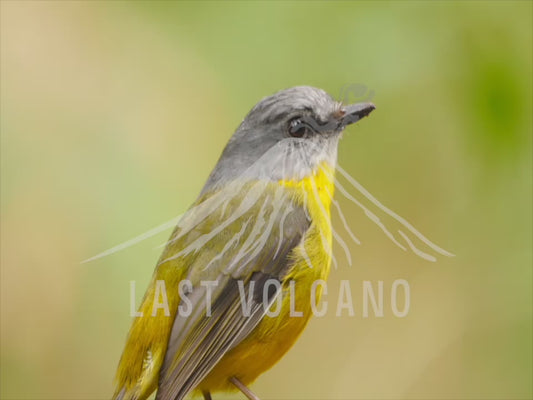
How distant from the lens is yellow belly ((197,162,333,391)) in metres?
4.88

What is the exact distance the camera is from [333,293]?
740cm

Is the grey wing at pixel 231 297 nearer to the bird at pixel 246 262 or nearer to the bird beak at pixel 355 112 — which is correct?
the bird at pixel 246 262

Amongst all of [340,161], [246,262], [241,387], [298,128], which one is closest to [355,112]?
[298,128]

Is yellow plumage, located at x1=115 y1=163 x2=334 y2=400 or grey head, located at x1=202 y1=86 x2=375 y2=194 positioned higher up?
grey head, located at x1=202 y1=86 x2=375 y2=194

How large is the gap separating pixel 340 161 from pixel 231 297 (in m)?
2.65

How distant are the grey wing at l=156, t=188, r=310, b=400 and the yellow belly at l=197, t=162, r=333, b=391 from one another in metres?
0.05

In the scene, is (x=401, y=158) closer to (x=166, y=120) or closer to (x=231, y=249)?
(x=166, y=120)

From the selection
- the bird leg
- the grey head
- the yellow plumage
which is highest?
the grey head

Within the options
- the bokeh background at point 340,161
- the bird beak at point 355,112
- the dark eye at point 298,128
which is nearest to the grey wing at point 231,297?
the dark eye at point 298,128

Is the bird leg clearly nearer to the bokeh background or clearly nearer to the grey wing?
the grey wing

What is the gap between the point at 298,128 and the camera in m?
5.36

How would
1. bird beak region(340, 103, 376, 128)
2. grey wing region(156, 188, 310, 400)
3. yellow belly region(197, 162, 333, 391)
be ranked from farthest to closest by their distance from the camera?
bird beak region(340, 103, 376, 128) < yellow belly region(197, 162, 333, 391) < grey wing region(156, 188, 310, 400)

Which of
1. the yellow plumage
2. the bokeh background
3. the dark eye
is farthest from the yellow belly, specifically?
the bokeh background

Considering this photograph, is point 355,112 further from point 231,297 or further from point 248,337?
point 248,337
